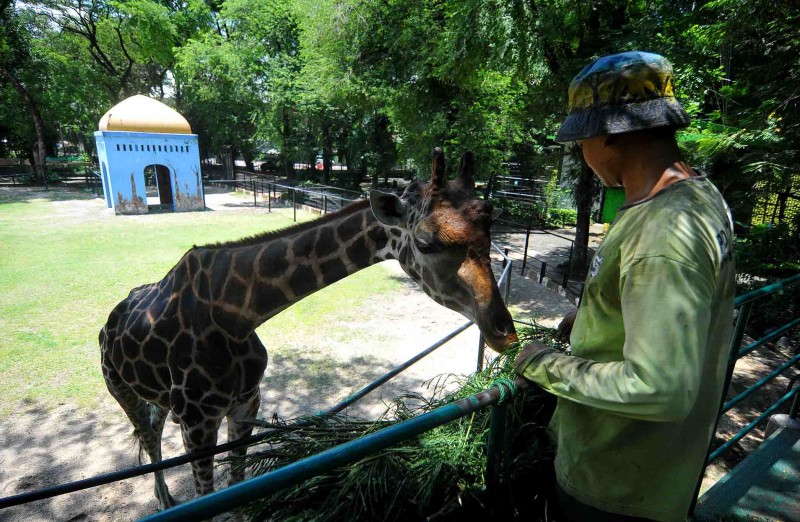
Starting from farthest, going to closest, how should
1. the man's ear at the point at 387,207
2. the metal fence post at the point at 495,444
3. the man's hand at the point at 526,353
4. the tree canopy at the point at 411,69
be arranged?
1. the tree canopy at the point at 411,69
2. the man's ear at the point at 387,207
3. the metal fence post at the point at 495,444
4. the man's hand at the point at 526,353

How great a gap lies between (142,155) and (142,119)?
156cm

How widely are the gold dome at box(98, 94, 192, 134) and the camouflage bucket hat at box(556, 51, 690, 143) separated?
841 inches

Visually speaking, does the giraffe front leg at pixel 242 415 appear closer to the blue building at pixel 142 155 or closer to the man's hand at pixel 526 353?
the man's hand at pixel 526 353

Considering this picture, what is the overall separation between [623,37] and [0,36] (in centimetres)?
3076

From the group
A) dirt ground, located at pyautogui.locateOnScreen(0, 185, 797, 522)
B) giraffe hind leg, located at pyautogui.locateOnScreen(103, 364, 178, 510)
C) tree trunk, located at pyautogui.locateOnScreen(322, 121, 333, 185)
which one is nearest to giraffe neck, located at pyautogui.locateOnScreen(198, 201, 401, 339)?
giraffe hind leg, located at pyautogui.locateOnScreen(103, 364, 178, 510)

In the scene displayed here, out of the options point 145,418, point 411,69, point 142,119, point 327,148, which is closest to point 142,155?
point 142,119

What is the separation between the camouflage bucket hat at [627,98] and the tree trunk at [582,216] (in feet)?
27.5

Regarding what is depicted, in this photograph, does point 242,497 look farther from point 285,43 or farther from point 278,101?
point 285,43

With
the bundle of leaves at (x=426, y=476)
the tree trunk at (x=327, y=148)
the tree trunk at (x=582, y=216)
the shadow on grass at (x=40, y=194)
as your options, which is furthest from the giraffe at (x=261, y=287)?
the shadow on grass at (x=40, y=194)

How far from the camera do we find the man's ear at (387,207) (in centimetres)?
225

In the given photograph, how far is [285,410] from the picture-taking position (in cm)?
504

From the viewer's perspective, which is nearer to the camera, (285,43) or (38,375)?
(38,375)

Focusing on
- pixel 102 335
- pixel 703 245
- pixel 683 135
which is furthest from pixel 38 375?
pixel 683 135

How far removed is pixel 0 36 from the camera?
22719mm
